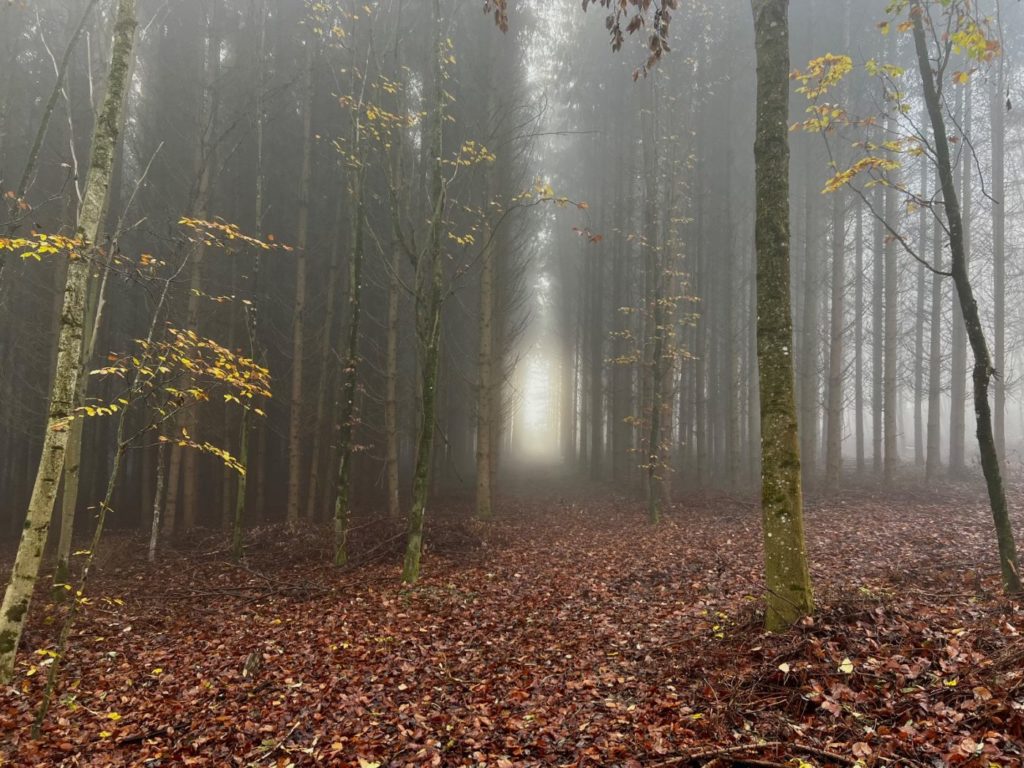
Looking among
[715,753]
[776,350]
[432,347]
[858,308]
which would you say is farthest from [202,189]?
[858,308]

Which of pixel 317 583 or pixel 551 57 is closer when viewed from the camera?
pixel 317 583

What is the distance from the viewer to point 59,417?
5.03 metres

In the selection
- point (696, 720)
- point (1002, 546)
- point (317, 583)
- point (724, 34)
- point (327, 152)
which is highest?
point (724, 34)

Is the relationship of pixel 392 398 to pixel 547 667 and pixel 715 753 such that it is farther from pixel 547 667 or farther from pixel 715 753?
pixel 715 753

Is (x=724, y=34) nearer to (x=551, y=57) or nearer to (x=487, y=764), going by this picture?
(x=551, y=57)

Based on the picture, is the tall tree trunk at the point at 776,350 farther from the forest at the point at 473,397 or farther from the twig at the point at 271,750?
the twig at the point at 271,750

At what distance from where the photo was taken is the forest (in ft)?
14.6

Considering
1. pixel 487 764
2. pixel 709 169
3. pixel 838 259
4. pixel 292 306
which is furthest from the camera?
pixel 709 169

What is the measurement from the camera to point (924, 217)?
1819 centimetres

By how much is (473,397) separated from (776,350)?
16.0m

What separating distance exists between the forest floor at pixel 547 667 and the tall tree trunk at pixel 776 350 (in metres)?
0.45

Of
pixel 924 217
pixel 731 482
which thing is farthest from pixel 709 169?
pixel 731 482

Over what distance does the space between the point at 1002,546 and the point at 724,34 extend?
59.2 feet

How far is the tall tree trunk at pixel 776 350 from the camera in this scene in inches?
191
